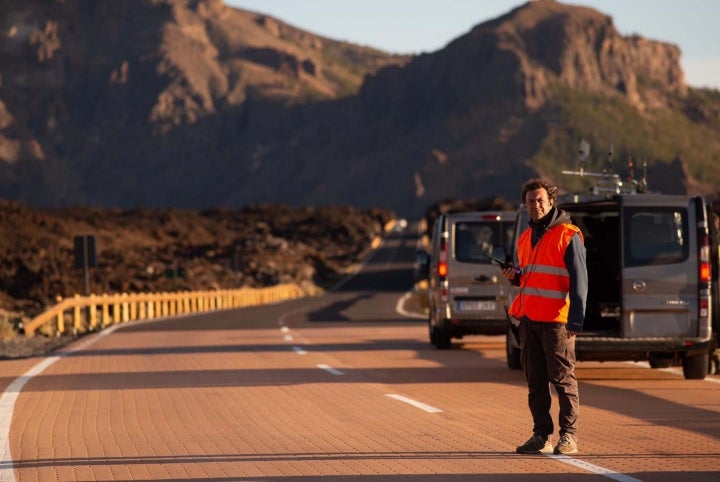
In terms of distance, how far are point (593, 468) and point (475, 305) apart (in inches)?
556

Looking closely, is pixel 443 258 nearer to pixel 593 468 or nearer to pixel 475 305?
pixel 475 305

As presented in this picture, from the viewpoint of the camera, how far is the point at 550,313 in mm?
11469

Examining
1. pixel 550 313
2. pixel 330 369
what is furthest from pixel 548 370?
pixel 330 369

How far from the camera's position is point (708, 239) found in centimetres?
1750

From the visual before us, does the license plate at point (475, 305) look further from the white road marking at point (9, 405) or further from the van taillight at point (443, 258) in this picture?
the white road marking at point (9, 405)

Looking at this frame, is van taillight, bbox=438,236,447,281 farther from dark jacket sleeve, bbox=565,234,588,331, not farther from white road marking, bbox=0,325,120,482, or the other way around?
dark jacket sleeve, bbox=565,234,588,331

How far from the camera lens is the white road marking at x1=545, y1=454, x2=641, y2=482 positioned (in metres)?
10.1

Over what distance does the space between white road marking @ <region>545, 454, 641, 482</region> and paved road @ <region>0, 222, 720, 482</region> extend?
1 centimetres

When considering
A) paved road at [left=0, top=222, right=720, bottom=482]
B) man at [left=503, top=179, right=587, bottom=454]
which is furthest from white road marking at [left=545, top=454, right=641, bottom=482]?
man at [left=503, top=179, right=587, bottom=454]

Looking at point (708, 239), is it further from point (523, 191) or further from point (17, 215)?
point (17, 215)

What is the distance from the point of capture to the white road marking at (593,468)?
10062 mm

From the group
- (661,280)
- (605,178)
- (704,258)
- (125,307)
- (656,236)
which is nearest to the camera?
(704,258)

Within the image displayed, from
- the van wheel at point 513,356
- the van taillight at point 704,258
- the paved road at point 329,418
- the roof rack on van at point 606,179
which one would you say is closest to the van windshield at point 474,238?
the paved road at point 329,418

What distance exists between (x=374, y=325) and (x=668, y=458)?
1061 inches
